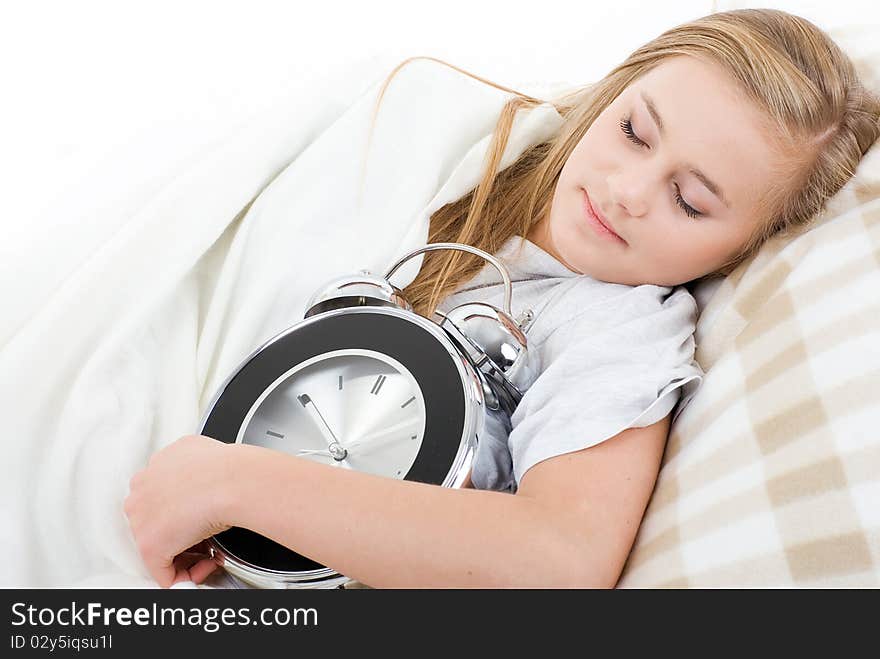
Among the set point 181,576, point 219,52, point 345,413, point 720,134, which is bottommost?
point 181,576

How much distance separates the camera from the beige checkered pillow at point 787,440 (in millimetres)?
716

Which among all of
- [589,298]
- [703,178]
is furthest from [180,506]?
[703,178]

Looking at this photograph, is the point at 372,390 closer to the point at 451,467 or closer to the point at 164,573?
the point at 451,467

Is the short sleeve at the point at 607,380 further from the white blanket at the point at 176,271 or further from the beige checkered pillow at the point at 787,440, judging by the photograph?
the white blanket at the point at 176,271

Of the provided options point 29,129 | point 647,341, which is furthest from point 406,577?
point 29,129

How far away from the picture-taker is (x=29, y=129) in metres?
1.51

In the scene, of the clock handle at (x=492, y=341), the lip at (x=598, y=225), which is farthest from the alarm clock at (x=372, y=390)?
the lip at (x=598, y=225)

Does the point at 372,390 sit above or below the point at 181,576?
above

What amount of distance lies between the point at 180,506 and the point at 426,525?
0.69ft

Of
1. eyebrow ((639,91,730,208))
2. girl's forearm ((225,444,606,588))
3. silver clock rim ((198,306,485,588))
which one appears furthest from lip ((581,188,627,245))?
girl's forearm ((225,444,606,588))

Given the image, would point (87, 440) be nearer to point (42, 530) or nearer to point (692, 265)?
point (42, 530)

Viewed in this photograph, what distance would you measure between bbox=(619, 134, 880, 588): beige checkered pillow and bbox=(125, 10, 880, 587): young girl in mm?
39

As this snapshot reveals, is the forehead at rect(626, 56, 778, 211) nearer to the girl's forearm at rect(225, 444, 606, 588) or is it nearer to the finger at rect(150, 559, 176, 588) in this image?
the girl's forearm at rect(225, 444, 606, 588)

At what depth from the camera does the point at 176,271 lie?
1.05 m
